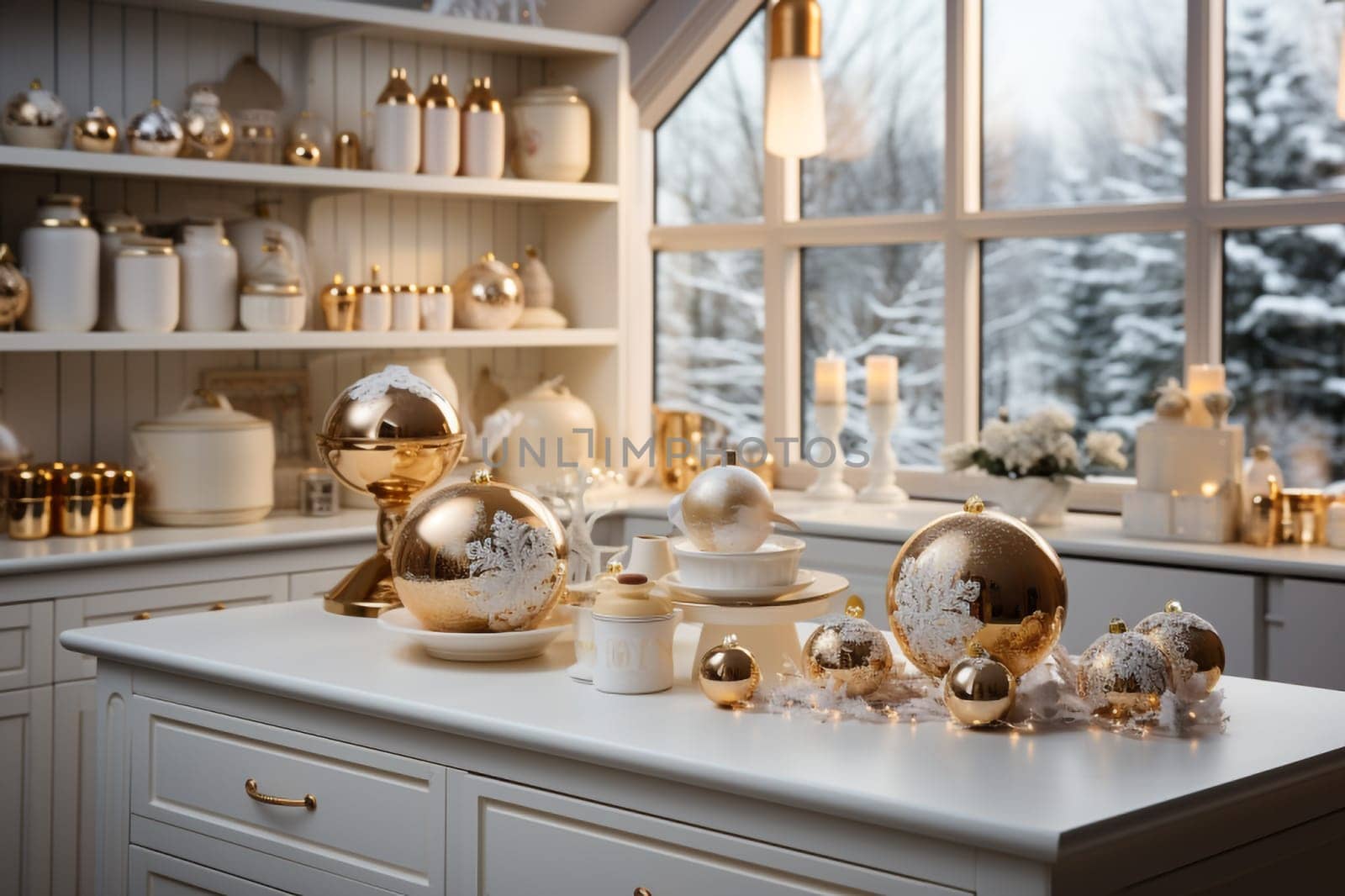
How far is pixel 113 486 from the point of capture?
3.22m

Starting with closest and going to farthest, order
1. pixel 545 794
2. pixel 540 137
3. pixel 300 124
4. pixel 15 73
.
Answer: pixel 545 794, pixel 15 73, pixel 300 124, pixel 540 137

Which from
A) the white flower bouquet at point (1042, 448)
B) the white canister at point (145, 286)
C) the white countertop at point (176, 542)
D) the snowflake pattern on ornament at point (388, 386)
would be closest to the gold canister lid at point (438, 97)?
the white canister at point (145, 286)

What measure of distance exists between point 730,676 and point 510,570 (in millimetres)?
334

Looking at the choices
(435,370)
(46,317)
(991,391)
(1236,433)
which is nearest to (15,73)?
(46,317)

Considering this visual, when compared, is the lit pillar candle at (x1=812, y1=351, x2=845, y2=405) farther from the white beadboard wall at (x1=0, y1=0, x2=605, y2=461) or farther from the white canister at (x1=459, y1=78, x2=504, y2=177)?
the white canister at (x1=459, y1=78, x2=504, y2=177)

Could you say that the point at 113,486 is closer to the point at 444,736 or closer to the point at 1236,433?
the point at 444,736

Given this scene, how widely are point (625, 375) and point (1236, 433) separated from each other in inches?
65.6

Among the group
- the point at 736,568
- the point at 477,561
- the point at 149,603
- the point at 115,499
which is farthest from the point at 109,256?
the point at 736,568

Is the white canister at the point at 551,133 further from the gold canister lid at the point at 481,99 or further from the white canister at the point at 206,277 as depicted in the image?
the white canister at the point at 206,277

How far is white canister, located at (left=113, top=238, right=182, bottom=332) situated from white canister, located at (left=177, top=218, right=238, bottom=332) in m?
0.07

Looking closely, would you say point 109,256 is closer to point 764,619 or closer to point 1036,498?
point 1036,498

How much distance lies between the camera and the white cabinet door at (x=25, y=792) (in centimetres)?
289

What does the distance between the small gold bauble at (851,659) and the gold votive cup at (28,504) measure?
6.72ft

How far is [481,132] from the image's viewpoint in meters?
3.82
